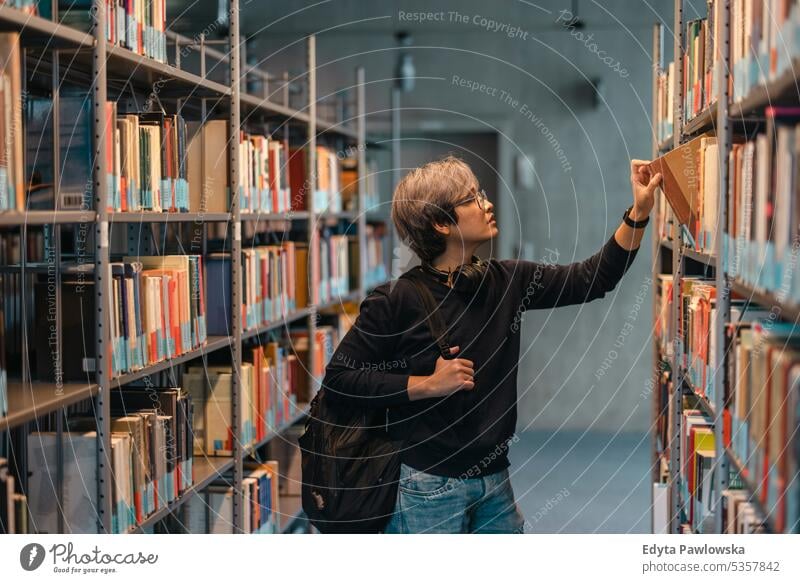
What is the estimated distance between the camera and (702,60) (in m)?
2.79

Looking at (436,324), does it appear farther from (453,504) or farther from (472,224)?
(453,504)

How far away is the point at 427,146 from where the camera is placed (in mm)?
7383

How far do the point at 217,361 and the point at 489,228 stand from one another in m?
1.75

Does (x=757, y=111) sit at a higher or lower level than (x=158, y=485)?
higher

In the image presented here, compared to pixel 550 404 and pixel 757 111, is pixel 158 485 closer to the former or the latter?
pixel 757 111

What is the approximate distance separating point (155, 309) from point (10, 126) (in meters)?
1.05

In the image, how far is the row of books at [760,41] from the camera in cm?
165

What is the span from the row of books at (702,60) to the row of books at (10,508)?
1.83m

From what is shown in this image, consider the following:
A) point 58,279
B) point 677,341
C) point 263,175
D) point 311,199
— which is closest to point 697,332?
point 677,341

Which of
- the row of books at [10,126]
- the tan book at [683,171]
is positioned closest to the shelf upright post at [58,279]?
the row of books at [10,126]

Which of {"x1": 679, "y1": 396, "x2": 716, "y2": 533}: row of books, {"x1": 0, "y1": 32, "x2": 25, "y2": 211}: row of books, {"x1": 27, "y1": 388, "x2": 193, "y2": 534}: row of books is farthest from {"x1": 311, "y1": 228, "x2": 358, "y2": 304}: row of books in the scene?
{"x1": 0, "y1": 32, "x2": 25, "y2": 211}: row of books

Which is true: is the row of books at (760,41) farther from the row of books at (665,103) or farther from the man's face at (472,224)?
the row of books at (665,103)
